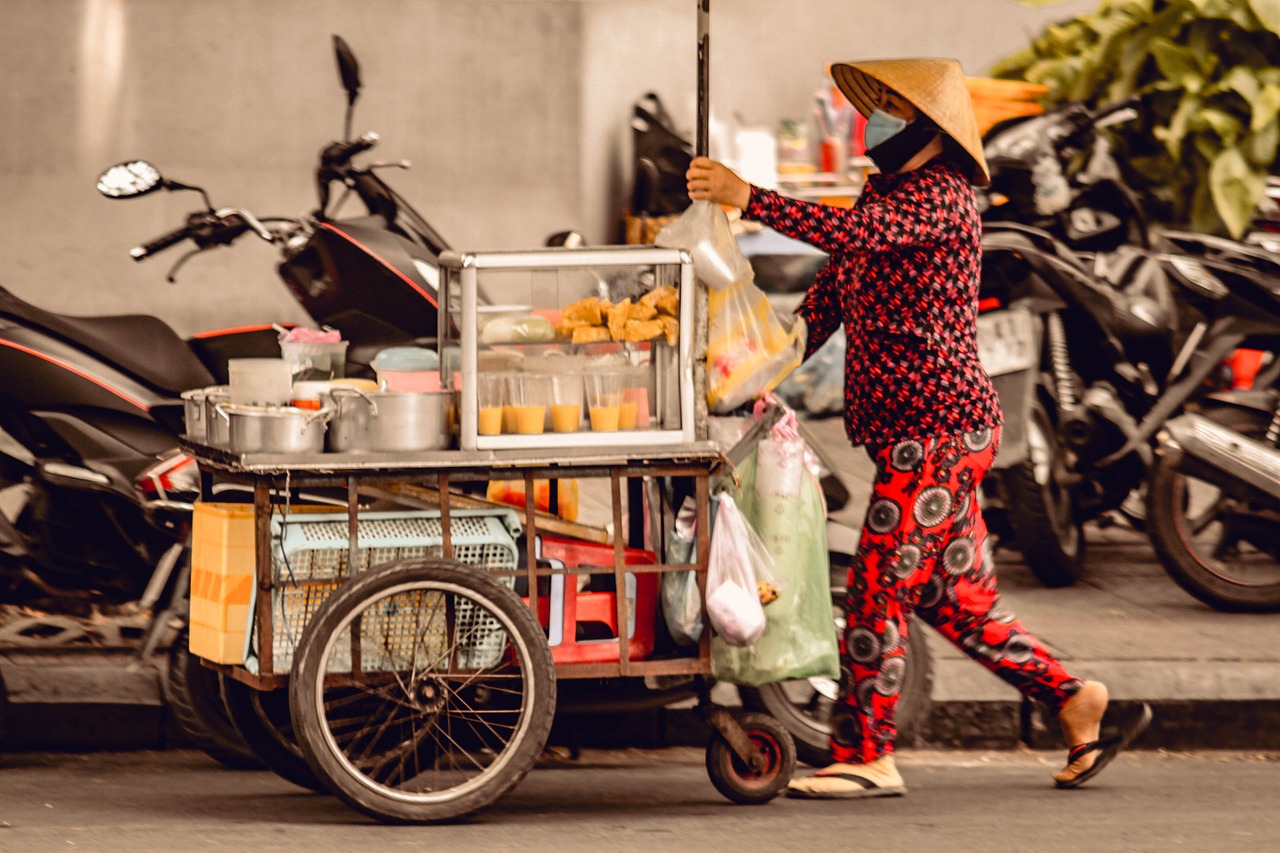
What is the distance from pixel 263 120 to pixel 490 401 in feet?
15.6

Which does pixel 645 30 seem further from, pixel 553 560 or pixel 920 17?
pixel 553 560

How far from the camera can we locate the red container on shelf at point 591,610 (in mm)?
4160

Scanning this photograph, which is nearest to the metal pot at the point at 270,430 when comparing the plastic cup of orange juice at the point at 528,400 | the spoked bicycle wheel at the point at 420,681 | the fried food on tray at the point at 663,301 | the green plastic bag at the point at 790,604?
the spoked bicycle wheel at the point at 420,681

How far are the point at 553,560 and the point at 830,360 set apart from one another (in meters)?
4.67

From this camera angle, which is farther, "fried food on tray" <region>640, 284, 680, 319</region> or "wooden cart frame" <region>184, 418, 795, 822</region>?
"fried food on tray" <region>640, 284, 680, 319</region>

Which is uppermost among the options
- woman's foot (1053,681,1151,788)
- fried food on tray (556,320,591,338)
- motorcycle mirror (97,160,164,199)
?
motorcycle mirror (97,160,164,199)

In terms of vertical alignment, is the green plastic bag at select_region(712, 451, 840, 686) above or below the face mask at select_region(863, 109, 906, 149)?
below

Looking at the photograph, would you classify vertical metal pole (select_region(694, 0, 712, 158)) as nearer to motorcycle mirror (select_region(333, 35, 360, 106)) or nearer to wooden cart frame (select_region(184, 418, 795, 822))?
wooden cart frame (select_region(184, 418, 795, 822))

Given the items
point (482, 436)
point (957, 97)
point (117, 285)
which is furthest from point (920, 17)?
point (482, 436)

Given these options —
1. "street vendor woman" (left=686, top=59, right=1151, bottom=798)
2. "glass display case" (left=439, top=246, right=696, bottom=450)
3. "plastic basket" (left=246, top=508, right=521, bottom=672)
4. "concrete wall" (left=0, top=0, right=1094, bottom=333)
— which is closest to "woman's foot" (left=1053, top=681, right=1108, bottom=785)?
"street vendor woman" (left=686, top=59, right=1151, bottom=798)

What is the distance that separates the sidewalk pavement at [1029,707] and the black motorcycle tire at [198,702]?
10.9 inches

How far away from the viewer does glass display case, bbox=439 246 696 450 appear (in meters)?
3.98

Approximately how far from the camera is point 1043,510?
6074 mm

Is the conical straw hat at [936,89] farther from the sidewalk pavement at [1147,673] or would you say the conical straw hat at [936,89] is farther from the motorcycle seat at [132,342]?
the motorcycle seat at [132,342]
